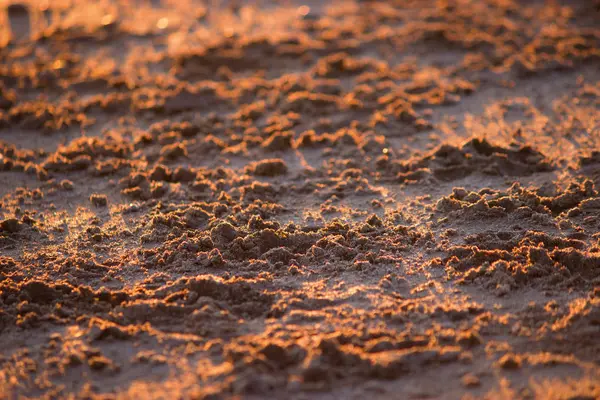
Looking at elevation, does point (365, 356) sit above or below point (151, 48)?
below

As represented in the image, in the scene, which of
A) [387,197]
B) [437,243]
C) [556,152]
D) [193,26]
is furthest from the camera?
[193,26]

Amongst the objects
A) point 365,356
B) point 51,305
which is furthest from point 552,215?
point 51,305

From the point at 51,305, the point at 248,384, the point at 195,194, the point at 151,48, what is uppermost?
the point at 151,48

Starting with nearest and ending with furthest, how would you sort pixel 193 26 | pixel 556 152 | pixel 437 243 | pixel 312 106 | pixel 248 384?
pixel 248 384, pixel 437 243, pixel 556 152, pixel 312 106, pixel 193 26

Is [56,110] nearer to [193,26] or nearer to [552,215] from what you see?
[193,26]

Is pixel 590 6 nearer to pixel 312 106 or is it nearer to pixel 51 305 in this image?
pixel 312 106

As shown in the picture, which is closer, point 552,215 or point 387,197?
point 552,215
